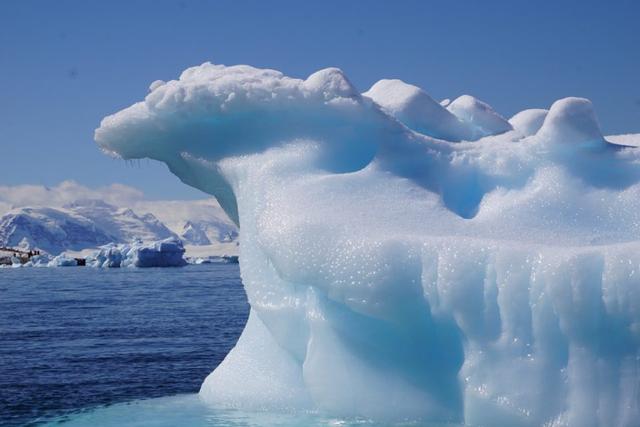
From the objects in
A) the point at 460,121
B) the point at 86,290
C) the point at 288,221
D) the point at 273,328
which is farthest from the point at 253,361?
the point at 86,290

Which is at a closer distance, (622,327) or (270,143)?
(622,327)

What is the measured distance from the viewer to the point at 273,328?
875 centimetres

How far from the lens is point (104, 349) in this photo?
55.8 feet

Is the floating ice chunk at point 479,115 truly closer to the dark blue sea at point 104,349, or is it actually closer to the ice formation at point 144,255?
the dark blue sea at point 104,349

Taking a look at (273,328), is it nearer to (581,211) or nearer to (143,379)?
(581,211)

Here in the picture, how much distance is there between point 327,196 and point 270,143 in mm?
1230

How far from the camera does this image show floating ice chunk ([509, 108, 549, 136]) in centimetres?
1093

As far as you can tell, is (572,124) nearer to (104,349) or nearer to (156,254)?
(104,349)

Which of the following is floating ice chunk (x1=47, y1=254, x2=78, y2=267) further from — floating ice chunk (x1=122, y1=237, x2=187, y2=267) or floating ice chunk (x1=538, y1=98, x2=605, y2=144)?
floating ice chunk (x1=538, y1=98, x2=605, y2=144)

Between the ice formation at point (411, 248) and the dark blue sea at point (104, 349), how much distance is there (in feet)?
8.18

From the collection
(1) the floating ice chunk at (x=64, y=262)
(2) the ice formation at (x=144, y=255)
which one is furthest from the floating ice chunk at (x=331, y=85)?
(1) the floating ice chunk at (x=64, y=262)

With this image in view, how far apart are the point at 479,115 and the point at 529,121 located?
2.38 feet

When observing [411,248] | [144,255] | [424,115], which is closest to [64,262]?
[144,255]

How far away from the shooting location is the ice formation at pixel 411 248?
7.22m
